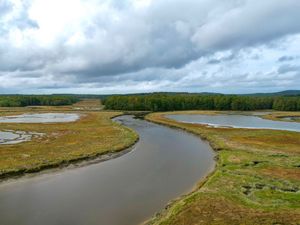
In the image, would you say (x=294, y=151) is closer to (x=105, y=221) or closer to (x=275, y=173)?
(x=275, y=173)

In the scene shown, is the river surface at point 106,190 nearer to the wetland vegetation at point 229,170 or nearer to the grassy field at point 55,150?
the wetland vegetation at point 229,170

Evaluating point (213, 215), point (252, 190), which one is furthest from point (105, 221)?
point (252, 190)

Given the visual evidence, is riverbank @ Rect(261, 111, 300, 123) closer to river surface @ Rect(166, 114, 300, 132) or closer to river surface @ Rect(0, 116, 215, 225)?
river surface @ Rect(166, 114, 300, 132)

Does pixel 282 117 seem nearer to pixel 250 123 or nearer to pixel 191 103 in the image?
pixel 250 123

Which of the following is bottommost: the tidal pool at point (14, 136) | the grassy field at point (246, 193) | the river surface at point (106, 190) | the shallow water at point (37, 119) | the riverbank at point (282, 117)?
the riverbank at point (282, 117)

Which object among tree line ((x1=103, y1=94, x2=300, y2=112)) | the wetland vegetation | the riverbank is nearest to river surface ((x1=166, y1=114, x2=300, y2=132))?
the riverbank

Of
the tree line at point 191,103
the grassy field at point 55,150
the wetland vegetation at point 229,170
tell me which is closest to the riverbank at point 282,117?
the tree line at point 191,103

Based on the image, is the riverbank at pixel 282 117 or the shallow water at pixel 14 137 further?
the riverbank at pixel 282 117
